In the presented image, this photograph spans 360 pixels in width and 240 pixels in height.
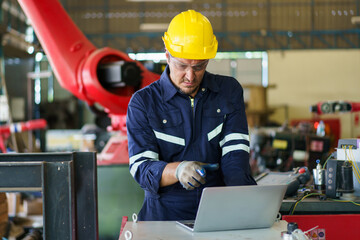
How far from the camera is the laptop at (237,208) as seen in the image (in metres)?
1.40

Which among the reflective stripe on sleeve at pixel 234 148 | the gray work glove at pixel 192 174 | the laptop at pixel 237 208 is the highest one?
the reflective stripe on sleeve at pixel 234 148

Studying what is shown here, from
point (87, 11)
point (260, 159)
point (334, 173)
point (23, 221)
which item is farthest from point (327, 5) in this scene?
point (334, 173)

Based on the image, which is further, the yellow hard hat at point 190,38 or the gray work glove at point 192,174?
the yellow hard hat at point 190,38

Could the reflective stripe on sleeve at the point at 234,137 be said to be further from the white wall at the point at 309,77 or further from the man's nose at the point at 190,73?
the white wall at the point at 309,77

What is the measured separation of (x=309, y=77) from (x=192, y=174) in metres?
13.4

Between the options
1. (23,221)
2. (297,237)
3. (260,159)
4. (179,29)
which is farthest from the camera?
(260,159)

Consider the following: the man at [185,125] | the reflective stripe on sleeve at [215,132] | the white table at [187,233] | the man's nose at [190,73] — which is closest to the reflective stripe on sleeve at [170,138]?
the man at [185,125]

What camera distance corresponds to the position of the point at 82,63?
11.1 feet

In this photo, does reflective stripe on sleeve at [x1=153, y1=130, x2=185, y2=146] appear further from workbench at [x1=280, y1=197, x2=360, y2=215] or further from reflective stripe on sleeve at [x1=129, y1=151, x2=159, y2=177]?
workbench at [x1=280, y1=197, x2=360, y2=215]

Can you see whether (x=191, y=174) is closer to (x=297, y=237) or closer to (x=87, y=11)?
(x=297, y=237)

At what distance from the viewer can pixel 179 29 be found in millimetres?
1905

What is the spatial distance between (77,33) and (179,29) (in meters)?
1.78

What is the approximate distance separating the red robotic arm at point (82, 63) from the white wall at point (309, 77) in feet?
37.5

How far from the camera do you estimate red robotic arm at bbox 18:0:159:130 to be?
3.25m
